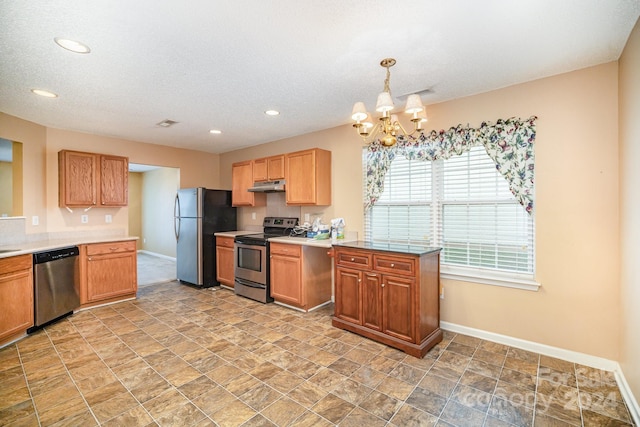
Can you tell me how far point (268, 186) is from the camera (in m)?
4.72

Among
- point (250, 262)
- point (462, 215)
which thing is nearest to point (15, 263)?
point (250, 262)

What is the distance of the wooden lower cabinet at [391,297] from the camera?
279cm

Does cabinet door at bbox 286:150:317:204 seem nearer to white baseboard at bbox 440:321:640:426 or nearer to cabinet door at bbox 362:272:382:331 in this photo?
cabinet door at bbox 362:272:382:331

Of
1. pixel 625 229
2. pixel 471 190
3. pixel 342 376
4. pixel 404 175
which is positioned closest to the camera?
pixel 625 229

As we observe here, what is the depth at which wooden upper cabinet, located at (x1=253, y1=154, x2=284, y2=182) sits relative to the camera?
4.64m

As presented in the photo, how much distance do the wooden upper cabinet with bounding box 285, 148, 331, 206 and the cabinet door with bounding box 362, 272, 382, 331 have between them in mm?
1510

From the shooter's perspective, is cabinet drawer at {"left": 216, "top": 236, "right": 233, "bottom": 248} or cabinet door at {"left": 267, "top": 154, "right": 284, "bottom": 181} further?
cabinet drawer at {"left": 216, "top": 236, "right": 233, "bottom": 248}

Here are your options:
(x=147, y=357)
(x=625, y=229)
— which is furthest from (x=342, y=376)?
(x=625, y=229)

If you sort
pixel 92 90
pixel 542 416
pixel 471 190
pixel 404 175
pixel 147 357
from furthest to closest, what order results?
1. pixel 404 175
2. pixel 471 190
3. pixel 92 90
4. pixel 147 357
5. pixel 542 416

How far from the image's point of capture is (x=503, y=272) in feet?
9.85

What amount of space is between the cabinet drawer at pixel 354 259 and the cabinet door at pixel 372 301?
114 mm

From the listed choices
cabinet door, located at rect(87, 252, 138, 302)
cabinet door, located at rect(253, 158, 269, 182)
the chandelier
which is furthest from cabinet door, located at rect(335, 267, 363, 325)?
cabinet door, located at rect(87, 252, 138, 302)

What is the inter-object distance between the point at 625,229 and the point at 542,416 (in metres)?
1.50

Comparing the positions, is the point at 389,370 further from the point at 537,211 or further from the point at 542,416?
the point at 537,211
